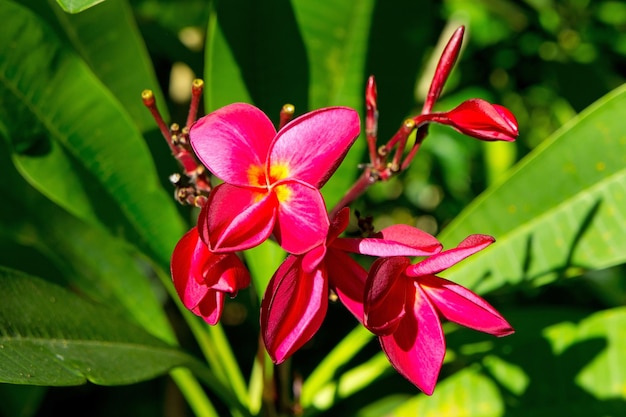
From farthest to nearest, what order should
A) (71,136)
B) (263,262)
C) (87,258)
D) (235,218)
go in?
(87,258) < (263,262) < (71,136) < (235,218)

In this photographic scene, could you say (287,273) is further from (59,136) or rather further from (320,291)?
(59,136)

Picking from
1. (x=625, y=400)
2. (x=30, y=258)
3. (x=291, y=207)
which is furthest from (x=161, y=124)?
(x=625, y=400)

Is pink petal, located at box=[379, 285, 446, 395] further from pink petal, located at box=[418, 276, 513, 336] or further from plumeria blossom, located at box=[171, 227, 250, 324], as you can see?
plumeria blossom, located at box=[171, 227, 250, 324]

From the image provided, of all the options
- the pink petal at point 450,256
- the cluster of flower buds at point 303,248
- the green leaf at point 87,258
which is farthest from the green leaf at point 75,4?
the green leaf at point 87,258

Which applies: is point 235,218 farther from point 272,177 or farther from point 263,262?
point 263,262

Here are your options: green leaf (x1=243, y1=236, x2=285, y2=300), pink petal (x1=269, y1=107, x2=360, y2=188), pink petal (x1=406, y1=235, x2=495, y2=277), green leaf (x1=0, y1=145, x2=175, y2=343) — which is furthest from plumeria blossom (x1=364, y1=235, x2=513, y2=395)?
green leaf (x1=0, y1=145, x2=175, y2=343)

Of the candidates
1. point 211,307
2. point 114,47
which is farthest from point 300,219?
point 114,47

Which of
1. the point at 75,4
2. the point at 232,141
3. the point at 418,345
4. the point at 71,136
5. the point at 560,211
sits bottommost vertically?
the point at 560,211
